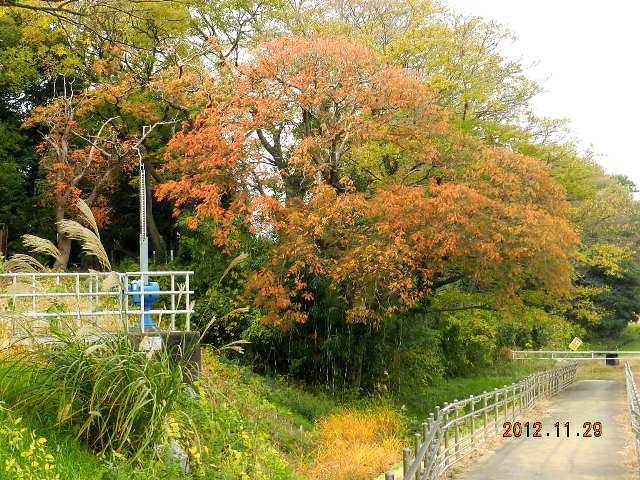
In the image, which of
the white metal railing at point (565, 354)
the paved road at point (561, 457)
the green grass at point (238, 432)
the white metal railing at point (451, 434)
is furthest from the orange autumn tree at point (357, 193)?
the white metal railing at point (565, 354)

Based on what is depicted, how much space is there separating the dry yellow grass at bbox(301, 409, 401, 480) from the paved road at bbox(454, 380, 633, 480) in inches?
70.0

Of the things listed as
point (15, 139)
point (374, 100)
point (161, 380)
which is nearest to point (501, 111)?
point (374, 100)

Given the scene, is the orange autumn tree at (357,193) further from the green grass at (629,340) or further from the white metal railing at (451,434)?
the green grass at (629,340)

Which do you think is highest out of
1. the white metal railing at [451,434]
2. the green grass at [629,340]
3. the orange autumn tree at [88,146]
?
the orange autumn tree at [88,146]

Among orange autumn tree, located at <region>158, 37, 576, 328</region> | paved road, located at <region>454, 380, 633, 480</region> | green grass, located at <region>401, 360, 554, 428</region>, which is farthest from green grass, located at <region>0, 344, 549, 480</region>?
paved road, located at <region>454, 380, 633, 480</region>

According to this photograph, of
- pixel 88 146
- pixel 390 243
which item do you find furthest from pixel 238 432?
pixel 88 146

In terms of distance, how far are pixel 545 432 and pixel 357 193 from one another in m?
8.18

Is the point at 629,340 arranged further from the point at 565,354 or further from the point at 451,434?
the point at 451,434

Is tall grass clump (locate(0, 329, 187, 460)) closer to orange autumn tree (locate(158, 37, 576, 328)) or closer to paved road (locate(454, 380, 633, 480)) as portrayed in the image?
paved road (locate(454, 380, 633, 480))

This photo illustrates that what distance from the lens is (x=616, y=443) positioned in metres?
19.9

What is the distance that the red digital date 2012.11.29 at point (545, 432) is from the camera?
21391 mm

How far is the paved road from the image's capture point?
15234 millimetres

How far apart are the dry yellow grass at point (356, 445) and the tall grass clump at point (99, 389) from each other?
6.98 meters

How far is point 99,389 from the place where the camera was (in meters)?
Answer: 8.50
